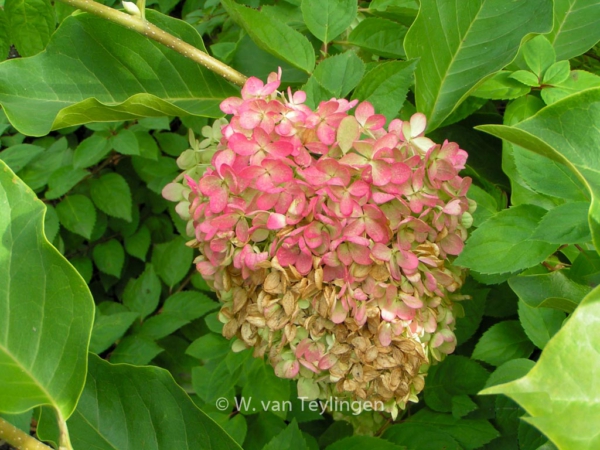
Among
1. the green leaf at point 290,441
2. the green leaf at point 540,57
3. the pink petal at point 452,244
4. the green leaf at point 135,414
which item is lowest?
the green leaf at point 290,441

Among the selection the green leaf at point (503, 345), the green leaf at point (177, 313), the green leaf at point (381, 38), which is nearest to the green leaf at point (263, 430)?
the green leaf at point (177, 313)

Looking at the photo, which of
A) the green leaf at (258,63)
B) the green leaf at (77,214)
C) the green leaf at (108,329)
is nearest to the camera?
the green leaf at (258,63)

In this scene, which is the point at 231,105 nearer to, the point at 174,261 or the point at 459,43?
the point at 459,43

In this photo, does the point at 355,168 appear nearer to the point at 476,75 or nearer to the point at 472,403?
the point at 476,75

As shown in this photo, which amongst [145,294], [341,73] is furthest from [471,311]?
[145,294]

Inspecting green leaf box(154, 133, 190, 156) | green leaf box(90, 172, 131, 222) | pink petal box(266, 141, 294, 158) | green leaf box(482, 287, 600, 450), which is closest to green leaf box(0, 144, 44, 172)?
green leaf box(90, 172, 131, 222)

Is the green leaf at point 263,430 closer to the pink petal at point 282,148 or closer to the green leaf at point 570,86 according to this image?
the pink petal at point 282,148

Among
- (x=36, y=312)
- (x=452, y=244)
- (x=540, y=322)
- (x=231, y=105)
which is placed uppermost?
(x=231, y=105)
